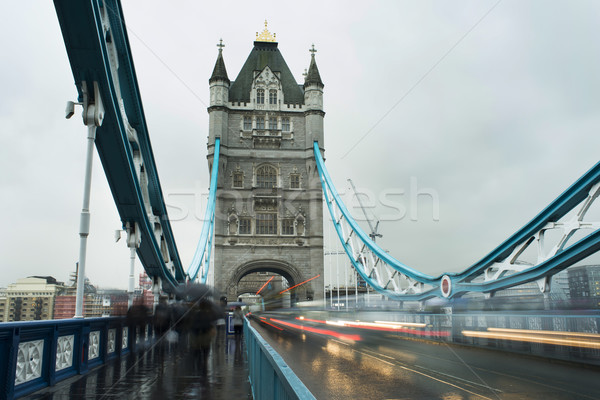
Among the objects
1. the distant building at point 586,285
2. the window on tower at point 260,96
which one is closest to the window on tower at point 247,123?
the window on tower at point 260,96

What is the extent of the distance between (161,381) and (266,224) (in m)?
31.4

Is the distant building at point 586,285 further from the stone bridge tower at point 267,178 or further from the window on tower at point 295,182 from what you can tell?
the window on tower at point 295,182

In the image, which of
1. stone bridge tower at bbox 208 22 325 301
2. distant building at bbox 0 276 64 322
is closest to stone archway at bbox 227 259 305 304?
stone bridge tower at bbox 208 22 325 301

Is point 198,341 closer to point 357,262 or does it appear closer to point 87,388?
point 87,388

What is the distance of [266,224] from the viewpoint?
38469 mm

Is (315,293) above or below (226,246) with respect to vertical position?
below

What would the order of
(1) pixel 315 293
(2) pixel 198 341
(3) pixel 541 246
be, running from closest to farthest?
(2) pixel 198 341
(3) pixel 541 246
(1) pixel 315 293

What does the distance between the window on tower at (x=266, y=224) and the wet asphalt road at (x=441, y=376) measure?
26343 millimetres

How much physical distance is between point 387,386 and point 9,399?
4.78 meters

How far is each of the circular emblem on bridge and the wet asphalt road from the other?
16.9ft

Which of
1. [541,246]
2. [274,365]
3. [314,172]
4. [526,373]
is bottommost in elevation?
[526,373]

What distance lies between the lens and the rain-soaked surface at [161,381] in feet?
19.4

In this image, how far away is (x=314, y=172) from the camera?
128 ft

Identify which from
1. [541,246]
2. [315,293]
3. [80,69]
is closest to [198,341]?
[80,69]
